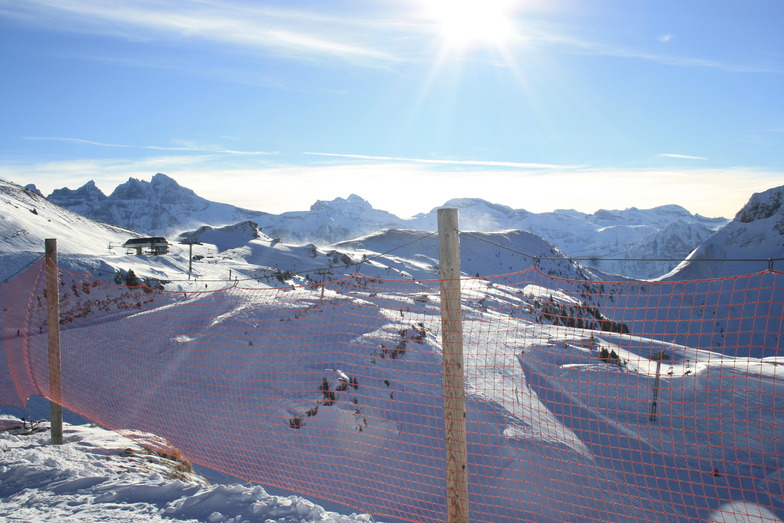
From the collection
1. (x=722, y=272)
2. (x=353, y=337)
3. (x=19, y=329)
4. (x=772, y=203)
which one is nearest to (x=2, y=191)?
(x=19, y=329)

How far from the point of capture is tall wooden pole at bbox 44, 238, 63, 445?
23.1ft

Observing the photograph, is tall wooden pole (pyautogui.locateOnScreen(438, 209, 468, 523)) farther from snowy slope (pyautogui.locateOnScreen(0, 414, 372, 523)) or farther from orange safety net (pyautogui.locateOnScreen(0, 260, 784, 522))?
orange safety net (pyautogui.locateOnScreen(0, 260, 784, 522))

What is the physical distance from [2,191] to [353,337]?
5599cm

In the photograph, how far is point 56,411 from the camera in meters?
7.04

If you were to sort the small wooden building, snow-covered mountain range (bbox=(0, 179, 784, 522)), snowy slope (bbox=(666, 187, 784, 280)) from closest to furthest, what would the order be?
snow-covered mountain range (bbox=(0, 179, 784, 522)) → the small wooden building → snowy slope (bbox=(666, 187, 784, 280))

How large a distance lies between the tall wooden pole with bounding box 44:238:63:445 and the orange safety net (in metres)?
1.35

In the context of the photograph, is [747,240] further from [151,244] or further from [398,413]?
[398,413]

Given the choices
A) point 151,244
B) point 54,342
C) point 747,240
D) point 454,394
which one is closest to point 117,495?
point 54,342

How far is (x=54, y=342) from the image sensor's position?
720cm

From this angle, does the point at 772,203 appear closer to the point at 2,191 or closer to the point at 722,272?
the point at 722,272

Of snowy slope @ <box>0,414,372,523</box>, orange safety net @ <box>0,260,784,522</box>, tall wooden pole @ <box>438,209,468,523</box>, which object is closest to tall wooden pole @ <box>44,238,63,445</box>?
snowy slope @ <box>0,414,372,523</box>

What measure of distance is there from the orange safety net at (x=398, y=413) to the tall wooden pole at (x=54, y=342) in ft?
4.44

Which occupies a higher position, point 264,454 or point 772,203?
point 772,203

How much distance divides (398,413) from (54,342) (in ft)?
22.8
